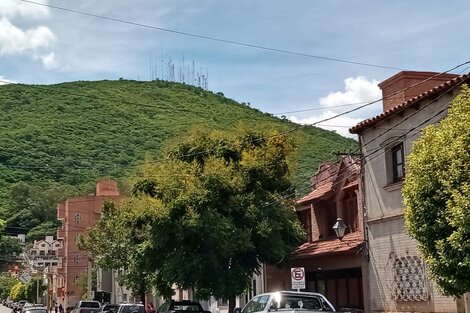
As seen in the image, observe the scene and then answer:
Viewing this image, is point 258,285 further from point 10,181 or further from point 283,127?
point 10,181

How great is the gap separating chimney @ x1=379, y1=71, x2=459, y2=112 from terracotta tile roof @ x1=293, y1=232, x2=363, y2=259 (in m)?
4.81

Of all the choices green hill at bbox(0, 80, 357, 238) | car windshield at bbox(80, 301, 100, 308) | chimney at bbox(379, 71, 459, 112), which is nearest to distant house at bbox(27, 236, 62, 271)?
green hill at bbox(0, 80, 357, 238)

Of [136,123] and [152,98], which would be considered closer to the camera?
[136,123]

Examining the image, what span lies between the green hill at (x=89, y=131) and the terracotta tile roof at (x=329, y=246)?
32.6 ft

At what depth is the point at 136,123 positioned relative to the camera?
64.3m

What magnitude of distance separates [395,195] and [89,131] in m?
52.0

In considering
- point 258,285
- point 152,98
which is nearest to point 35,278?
point 152,98

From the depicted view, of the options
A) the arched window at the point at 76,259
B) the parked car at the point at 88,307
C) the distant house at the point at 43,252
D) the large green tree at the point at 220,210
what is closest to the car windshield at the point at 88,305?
the parked car at the point at 88,307

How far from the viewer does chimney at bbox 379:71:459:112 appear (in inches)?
948

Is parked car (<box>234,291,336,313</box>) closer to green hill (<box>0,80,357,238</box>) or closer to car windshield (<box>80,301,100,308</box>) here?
green hill (<box>0,80,357,238</box>)

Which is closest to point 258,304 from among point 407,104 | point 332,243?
point 407,104

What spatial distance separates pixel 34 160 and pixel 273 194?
39503 mm

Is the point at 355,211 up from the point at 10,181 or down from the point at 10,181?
down

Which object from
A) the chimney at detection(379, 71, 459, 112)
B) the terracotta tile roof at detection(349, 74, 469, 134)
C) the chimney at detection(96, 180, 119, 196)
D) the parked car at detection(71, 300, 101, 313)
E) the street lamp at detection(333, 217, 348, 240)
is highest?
the chimney at detection(96, 180, 119, 196)
